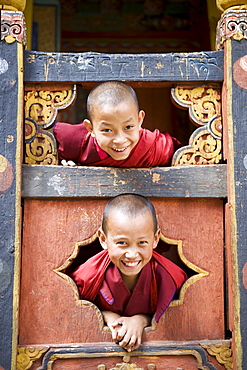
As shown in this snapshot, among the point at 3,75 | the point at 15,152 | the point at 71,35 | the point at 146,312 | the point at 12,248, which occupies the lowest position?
the point at 146,312

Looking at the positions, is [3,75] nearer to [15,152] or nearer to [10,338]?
[15,152]

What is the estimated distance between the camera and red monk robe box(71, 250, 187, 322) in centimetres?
301

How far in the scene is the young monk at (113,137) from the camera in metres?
2.90

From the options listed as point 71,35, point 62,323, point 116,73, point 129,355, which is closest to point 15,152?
point 116,73

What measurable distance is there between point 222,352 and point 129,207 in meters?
0.86

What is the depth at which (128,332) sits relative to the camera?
9.60 ft

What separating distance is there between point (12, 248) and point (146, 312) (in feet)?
2.44

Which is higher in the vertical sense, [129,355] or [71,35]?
[71,35]

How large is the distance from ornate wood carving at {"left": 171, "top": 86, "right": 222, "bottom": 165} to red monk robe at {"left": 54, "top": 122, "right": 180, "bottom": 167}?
0.09 metres

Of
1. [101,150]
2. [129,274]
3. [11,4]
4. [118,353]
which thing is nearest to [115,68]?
[101,150]

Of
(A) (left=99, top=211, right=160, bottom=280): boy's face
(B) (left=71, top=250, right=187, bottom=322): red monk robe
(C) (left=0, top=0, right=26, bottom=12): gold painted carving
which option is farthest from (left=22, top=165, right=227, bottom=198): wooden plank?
(C) (left=0, top=0, right=26, bottom=12): gold painted carving

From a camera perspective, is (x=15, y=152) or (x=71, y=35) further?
(x=71, y=35)

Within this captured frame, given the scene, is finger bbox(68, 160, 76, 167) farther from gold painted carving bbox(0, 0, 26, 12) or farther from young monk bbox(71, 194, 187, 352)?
gold painted carving bbox(0, 0, 26, 12)

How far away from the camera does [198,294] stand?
3.06m
